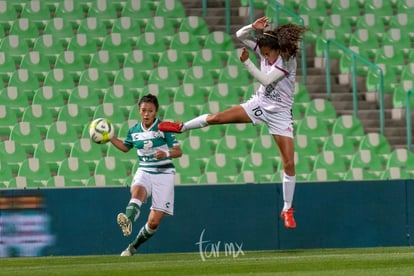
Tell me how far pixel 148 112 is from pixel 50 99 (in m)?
4.84

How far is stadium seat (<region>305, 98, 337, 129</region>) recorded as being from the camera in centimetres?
1808

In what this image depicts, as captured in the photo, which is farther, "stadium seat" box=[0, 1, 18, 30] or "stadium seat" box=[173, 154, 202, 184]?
"stadium seat" box=[0, 1, 18, 30]

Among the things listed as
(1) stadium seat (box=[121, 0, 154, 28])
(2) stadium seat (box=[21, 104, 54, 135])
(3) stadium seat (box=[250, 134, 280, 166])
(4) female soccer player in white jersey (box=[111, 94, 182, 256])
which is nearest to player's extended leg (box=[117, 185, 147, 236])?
(4) female soccer player in white jersey (box=[111, 94, 182, 256])

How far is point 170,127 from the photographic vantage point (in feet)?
41.1

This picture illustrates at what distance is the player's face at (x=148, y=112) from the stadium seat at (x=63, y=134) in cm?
393

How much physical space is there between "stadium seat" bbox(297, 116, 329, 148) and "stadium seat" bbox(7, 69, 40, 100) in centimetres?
398

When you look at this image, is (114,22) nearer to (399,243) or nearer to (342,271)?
(399,243)

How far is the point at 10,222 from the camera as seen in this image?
1446 centimetres

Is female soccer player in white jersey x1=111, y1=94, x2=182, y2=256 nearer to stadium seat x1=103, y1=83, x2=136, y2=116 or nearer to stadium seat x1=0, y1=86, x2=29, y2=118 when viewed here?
stadium seat x1=103, y1=83, x2=136, y2=116

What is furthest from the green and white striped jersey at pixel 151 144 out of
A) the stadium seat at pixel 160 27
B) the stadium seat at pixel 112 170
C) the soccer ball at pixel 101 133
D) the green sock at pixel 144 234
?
the stadium seat at pixel 160 27

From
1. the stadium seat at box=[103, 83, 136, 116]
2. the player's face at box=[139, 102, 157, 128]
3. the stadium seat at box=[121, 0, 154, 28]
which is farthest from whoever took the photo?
the stadium seat at box=[121, 0, 154, 28]

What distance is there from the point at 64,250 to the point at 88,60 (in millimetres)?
4867

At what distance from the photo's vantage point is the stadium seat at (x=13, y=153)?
16688 millimetres

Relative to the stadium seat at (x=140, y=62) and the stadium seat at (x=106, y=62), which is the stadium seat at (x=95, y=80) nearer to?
the stadium seat at (x=106, y=62)
